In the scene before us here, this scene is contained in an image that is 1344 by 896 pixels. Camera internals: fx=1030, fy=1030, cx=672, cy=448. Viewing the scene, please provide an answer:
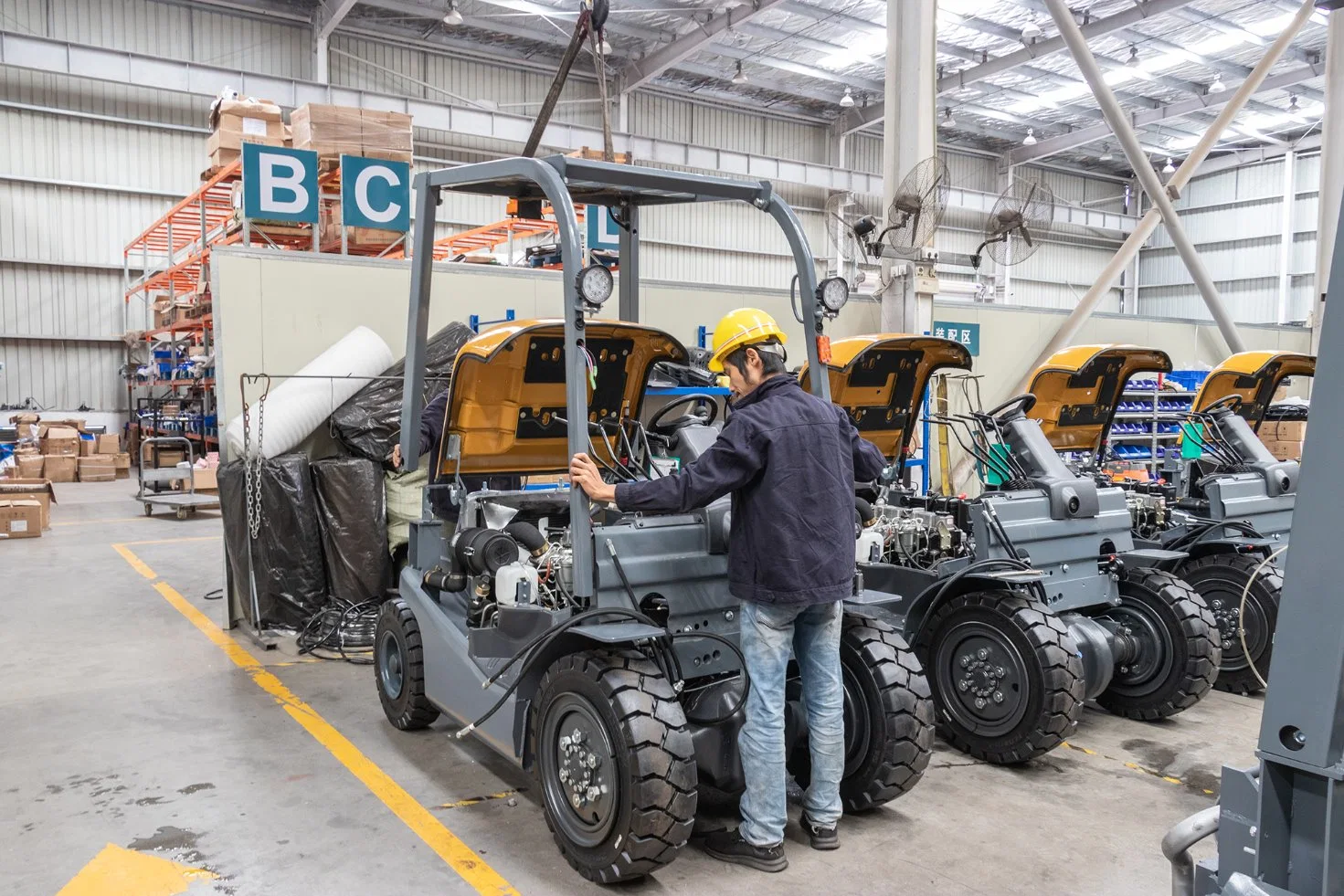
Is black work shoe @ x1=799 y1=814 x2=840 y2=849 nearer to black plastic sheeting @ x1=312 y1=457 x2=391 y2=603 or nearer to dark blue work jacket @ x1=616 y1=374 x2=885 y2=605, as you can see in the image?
dark blue work jacket @ x1=616 y1=374 x2=885 y2=605

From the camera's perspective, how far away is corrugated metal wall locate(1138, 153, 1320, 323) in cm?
2503

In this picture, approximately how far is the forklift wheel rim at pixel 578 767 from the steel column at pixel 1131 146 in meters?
9.11

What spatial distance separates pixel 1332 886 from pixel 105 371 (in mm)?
21390

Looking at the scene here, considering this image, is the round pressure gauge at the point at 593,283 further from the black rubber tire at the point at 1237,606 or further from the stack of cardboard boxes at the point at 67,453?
the stack of cardboard boxes at the point at 67,453

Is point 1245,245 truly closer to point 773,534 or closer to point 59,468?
point 59,468

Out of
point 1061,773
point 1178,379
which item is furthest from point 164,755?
point 1178,379

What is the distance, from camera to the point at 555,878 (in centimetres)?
339

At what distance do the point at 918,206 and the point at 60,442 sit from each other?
14.7 meters

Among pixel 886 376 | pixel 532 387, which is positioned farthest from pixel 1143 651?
pixel 532 387

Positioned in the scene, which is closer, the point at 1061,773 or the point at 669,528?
the point at 669,528

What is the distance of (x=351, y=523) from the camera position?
6723 millimetres

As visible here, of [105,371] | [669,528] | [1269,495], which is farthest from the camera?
[105,371]

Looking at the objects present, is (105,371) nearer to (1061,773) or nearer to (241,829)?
(241,829)

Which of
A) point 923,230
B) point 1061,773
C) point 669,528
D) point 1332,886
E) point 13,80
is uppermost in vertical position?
point 13,80
